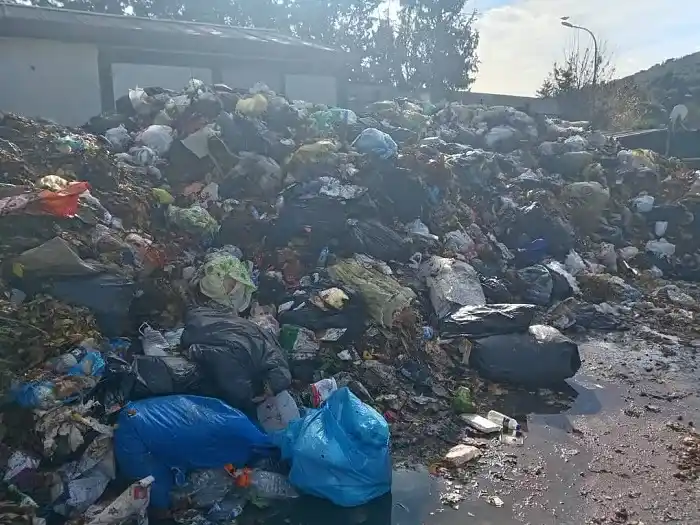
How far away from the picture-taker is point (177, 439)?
276 centimetres

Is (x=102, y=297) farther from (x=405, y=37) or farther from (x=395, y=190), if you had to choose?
(x=405, y=37)

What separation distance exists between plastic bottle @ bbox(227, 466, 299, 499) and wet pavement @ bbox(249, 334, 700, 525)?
80 millimetres

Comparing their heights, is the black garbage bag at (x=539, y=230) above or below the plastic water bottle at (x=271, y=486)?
above

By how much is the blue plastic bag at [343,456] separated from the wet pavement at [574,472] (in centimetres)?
9

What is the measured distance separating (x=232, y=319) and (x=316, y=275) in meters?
1.34

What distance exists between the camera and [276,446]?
300 centimetres

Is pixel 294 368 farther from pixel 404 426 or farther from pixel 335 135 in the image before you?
pixel 335 135

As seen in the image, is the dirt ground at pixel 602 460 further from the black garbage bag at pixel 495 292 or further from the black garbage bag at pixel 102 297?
the black garbage bag at pixel 102 297

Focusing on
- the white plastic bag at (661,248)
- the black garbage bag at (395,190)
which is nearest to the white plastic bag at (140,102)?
the black garbage bag at (395,190)

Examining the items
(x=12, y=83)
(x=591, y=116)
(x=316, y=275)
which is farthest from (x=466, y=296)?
(x=591, y=116)

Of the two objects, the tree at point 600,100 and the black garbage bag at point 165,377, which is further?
the tree at point 600,100

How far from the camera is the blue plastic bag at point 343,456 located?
2760 millimetres

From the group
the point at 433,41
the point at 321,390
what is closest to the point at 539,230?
the point at 321,390

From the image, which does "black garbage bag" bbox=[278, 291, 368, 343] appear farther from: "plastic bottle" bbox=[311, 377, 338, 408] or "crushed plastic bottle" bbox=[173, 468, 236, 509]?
"crushed plastic bottle" bbox=[173, 468, 236, 509]
